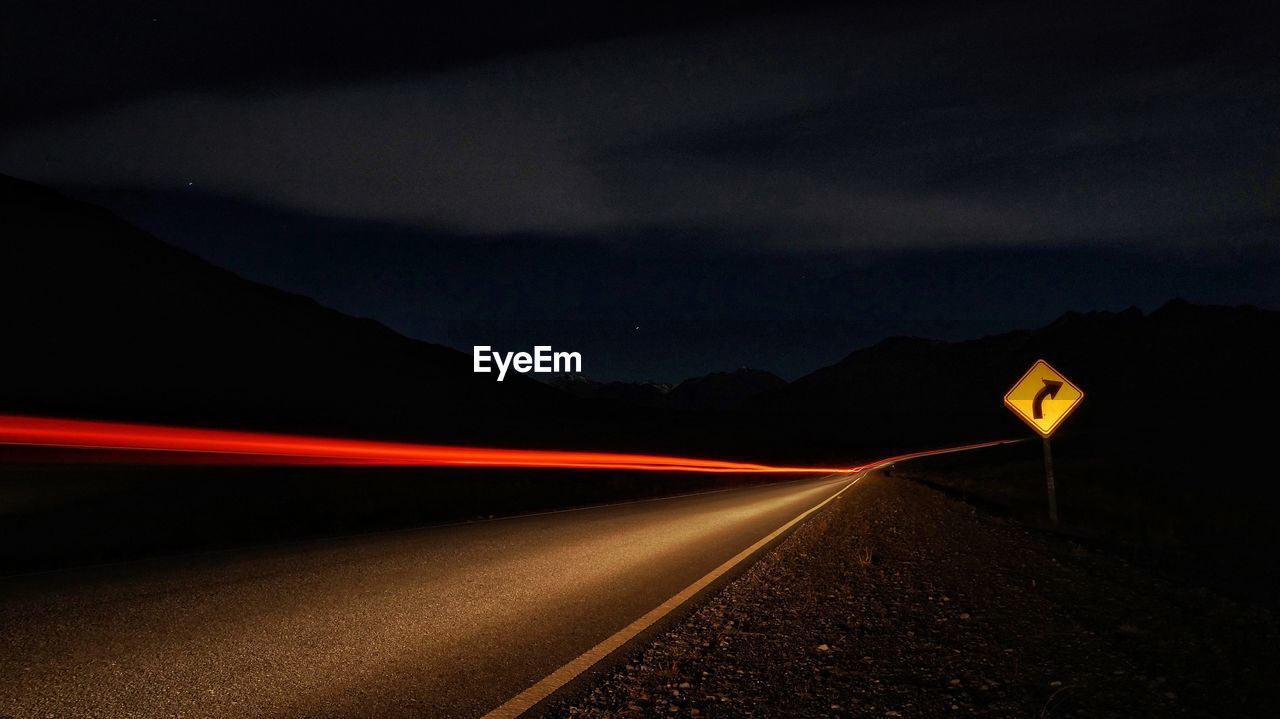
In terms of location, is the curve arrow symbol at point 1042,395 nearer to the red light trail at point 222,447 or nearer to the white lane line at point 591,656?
the white lane line at point 591,656

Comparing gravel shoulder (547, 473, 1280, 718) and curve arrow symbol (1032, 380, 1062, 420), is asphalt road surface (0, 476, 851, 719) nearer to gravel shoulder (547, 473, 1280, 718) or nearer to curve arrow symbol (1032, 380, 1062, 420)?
gravel shoulder (547, 473, 1280, 718)

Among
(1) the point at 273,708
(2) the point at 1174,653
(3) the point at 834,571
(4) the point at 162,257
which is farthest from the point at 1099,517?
(4) the point at 162,257

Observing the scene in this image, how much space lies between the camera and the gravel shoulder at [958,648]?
4.12 m

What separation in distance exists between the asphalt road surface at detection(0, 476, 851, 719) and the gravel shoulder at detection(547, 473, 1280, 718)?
0.83 metres

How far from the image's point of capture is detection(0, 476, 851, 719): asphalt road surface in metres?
4.48

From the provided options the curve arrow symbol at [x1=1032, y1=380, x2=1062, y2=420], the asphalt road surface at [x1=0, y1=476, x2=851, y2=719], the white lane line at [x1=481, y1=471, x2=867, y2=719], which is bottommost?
the white lane line at [x1=481, y1=471, x2=867, y2=719]

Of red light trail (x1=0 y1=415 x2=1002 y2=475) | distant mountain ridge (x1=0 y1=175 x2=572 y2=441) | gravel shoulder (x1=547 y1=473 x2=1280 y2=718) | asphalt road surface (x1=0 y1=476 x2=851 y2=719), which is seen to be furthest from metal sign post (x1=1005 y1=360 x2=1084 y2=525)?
distant mountain ridge (x1=0 y1=175 x2=572 y2=441)

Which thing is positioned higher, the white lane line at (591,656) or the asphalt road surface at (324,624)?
the asphalt road surface at (324,624)

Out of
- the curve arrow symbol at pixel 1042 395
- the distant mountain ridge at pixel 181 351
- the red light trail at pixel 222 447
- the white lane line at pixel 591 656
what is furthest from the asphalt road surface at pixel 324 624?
the distant mountain ridge at pixel 181 351

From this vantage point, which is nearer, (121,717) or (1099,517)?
(121,717)

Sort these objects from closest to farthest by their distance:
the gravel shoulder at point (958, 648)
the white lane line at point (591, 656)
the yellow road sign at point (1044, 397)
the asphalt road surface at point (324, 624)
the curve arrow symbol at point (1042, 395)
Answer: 1. the gravel shoulder at point (958, 648)
2. the white lane line at point (591, 656)
3. the asphalt road surface at point (324, 624)
4. the yellow road sign at point (1044, 397)
5. the curve arrow symbol at point (1042, 395)

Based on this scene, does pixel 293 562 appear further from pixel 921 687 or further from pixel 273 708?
pixel 921 687

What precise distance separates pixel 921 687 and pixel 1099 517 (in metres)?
27.9

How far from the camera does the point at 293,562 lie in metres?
8.83
